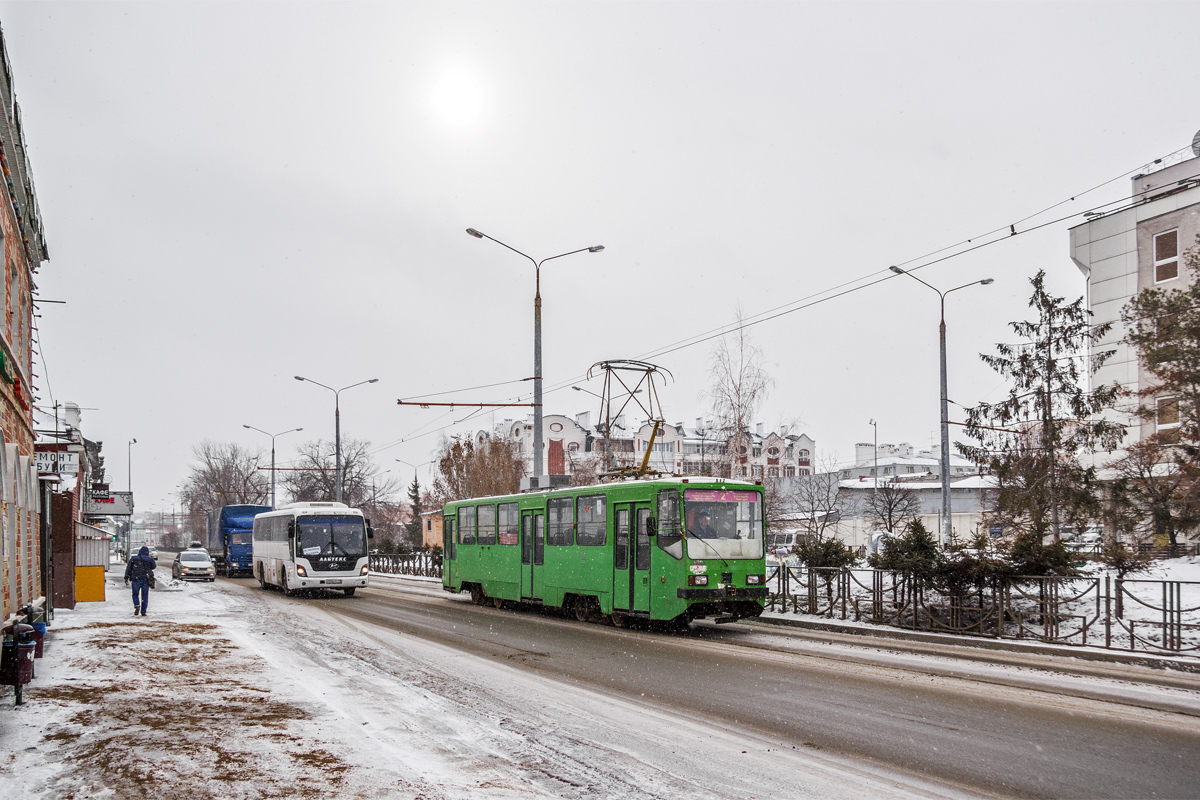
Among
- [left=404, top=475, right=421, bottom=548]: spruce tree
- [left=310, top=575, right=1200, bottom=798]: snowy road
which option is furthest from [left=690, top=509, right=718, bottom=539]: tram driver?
[left=404, top=475, right=421, bottom=548]: spruce tree

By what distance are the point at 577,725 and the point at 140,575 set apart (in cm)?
1516

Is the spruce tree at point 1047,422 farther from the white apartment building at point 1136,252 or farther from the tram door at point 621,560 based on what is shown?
the tram door at point 621,560

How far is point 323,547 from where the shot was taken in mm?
28094

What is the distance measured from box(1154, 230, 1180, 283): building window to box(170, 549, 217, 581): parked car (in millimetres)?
39921

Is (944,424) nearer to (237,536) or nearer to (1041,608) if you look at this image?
(1041,608)

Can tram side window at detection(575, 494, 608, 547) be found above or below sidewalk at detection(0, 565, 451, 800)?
above

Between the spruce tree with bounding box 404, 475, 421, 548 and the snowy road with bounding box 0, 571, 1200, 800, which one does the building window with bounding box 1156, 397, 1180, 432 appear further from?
the spruce tree with bounding box 404, 475, 421, 548

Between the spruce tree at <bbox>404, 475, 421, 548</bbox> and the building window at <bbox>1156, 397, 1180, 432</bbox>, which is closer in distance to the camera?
the building window at <bbox>1156, 397, 1180, 432</bbox>

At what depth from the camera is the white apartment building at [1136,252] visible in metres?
37.5

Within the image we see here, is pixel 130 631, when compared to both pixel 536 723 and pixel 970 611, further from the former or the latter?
pixel 970 611

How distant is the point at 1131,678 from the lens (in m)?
11.4

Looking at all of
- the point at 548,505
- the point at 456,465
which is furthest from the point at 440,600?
the point at 456,465

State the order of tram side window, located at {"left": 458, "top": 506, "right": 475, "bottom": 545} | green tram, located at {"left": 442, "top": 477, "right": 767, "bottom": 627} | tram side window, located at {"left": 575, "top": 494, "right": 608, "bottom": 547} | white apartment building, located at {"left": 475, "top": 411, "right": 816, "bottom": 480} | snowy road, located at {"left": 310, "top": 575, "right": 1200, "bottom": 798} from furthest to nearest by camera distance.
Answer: white apartment building, located at {"left": 475, "top": 411, "right": 816, "bottom": 480} < tram side window, located at {"left": 458, "top": 506, "right": 475, "bottom": 545} < tram side window, located at {"left": 575, "top": 494, "right": 608, "bottom": 547} < green tram, located at {"left": 442, "top": 477, "right": 767, "bottom": 627} < snowy road, located at {"left": 310, "top": 575, "right": 1200, "bottom": 798}

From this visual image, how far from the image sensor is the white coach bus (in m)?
27.9
